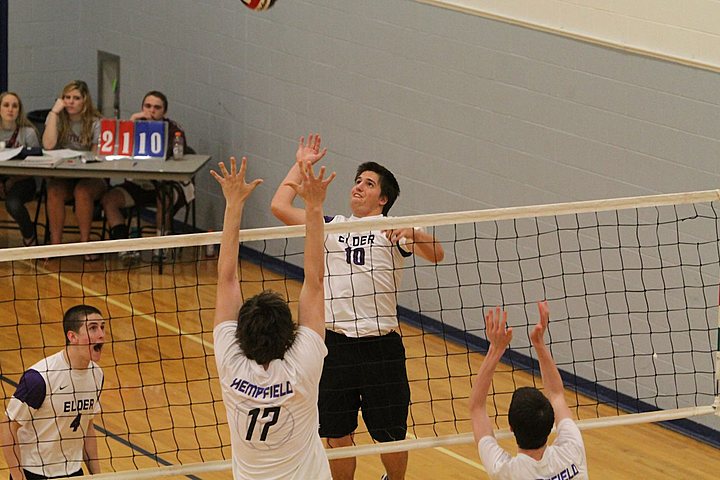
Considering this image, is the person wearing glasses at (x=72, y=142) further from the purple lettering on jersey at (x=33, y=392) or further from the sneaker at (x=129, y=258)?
the purple lettering on jersey at (x=33, y=392)

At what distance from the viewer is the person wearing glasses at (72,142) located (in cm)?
1209

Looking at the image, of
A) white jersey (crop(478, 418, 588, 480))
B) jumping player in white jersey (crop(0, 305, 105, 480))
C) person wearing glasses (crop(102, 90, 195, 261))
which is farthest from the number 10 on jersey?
white jersey (crop(478, 418, 588, 480))

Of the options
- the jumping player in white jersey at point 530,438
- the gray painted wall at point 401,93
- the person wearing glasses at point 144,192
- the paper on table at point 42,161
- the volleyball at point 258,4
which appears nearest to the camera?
the jumping player in white jersey at point 530,438

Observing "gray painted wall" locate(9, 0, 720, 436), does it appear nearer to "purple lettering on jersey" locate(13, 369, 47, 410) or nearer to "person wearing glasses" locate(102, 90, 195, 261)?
"person wearing glasses" locate(102, 90, 195, 261)

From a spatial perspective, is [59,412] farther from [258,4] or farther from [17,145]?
[17,145]

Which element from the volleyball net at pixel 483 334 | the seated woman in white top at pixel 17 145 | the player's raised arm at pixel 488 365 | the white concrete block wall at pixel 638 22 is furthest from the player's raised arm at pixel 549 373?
the seated woman in white top at pixel 17 145

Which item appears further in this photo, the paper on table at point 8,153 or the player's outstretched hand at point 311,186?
the paper on table at point 8,153

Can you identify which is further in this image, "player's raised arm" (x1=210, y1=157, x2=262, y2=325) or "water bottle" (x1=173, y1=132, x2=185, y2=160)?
"water bottle" (x1=173, y1=132, x2=185, y2=160)

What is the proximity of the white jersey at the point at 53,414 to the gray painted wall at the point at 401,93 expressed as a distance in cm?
448

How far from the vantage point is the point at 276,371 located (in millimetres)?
5059

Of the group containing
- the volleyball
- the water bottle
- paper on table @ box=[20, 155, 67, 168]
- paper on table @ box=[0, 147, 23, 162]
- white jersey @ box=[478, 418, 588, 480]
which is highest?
the volleyball

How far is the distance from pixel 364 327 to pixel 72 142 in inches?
239

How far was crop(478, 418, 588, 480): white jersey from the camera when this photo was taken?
503 centimetres

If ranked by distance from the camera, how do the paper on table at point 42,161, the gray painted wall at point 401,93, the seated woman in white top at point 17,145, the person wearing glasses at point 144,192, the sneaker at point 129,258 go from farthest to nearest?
the person wearing glasses at point 144,192 < the sneaker at point 129,258 < the seated woman in white top at point 17,145 < the paper on table at point 42,161 < the gray painted wall at point 401,93
